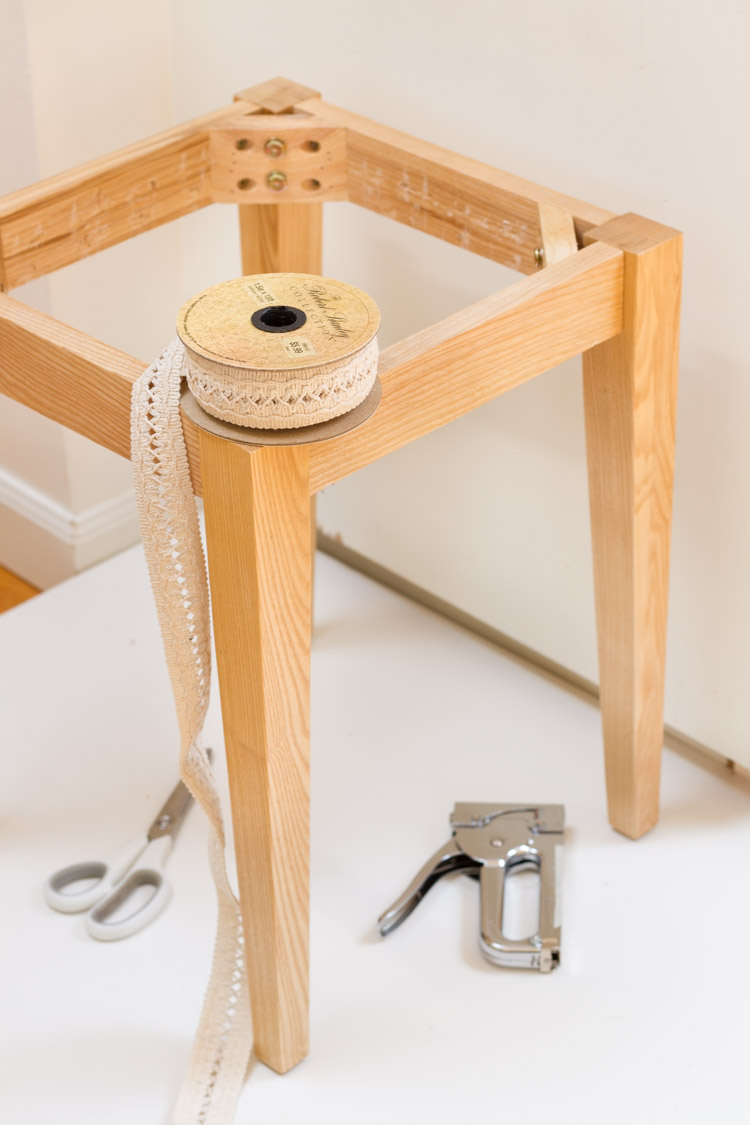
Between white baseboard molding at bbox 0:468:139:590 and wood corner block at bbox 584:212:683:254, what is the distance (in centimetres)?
70

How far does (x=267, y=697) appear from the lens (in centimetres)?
78

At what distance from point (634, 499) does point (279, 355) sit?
375mm

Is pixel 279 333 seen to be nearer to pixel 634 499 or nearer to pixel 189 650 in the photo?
pixel 189 650

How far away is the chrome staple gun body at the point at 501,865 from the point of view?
1012 mm

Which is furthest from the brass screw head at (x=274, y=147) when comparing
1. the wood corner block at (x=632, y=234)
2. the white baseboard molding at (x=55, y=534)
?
the white baseboard molding at (x=55, y=534)

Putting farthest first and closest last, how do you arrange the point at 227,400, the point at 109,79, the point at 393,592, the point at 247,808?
the point at 393,592 < the point at 109,79 < the point at 247,808 < the point at 227,400

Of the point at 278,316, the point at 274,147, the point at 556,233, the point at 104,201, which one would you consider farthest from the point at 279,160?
the point at 278,316

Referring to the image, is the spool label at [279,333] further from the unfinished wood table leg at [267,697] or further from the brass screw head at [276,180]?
the brass screw head at [276,180]

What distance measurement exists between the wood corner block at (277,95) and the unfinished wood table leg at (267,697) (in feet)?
1.50

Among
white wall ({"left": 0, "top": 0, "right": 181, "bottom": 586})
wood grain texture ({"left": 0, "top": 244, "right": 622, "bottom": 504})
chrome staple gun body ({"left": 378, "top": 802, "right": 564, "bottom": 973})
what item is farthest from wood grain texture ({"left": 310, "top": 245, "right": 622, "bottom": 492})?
white wall ({"left": 0, "top": 0, "right": 181, "bottom": 586})

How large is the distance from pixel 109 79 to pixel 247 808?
0.77m

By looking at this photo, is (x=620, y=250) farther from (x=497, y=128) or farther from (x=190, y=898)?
(x=190, y=898)

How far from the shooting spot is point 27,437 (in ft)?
4.42

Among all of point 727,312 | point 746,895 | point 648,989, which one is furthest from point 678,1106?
point 727,312
